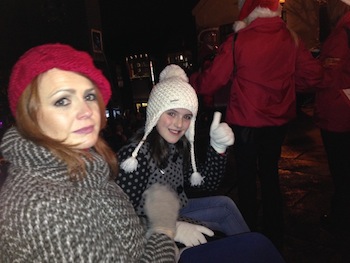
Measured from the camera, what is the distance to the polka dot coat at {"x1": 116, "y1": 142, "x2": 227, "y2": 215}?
1858 mm

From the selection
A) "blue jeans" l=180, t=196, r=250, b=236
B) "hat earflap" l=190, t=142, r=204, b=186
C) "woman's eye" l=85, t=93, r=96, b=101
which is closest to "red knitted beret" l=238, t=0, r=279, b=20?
"hat earflap" l=190, t=142, r=204, b=186

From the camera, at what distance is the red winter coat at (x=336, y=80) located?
2.44m

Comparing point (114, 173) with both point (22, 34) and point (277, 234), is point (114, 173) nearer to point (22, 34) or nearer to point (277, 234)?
point (277, 234)

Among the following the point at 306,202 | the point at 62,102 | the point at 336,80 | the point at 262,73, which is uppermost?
the point at 62,102

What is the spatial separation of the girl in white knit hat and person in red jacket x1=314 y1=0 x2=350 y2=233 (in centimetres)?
110

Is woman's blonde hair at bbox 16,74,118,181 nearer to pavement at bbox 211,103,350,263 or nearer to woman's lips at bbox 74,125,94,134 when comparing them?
woman's lips at bbox 74,125,94,134

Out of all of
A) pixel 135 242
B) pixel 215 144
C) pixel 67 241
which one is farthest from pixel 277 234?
pixel 67 241

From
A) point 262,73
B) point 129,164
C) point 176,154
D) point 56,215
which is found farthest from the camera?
point 262,73

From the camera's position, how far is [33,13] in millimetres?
6301

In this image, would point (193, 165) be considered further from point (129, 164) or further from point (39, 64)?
point (39, 64)

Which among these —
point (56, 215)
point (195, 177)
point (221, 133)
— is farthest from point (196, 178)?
point (56, 215)

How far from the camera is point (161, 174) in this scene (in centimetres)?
204

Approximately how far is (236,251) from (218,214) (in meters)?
0.71

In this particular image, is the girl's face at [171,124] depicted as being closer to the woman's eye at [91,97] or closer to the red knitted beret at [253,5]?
the woman's eye at [91,97]
